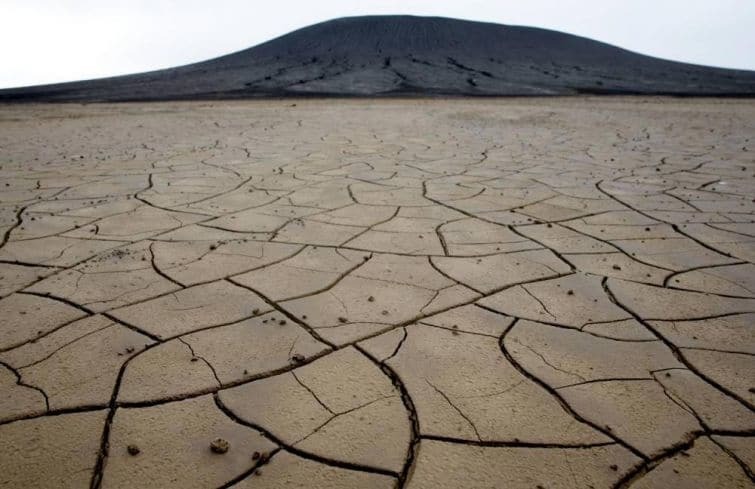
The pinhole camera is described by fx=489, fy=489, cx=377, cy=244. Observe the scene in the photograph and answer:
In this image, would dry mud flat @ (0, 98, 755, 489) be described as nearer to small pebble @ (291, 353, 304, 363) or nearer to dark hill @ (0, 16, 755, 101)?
small pebble @ (291, 353, 304, 363)

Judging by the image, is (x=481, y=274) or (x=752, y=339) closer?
(x=752, y=339)

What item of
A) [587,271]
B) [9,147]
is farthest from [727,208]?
[9,147]

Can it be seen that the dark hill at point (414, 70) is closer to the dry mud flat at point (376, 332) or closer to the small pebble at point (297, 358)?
the dry mud flat at point (376, 332)

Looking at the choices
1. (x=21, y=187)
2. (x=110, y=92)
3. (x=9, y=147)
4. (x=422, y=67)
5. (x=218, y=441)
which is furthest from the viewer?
(x=422, y=67)

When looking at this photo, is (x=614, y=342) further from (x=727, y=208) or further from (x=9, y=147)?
(x=9, y=147)

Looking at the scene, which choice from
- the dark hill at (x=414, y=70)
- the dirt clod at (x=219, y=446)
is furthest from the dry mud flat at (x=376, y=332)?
the dark hill at (x=414, y=70)

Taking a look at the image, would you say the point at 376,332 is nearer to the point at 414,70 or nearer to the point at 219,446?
the point at 219,446

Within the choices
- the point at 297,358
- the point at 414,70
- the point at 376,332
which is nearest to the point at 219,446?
the point at 297,358
